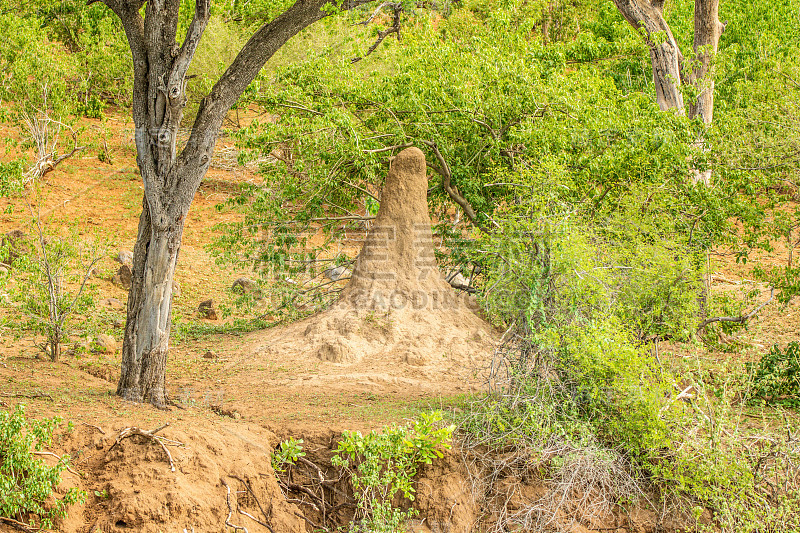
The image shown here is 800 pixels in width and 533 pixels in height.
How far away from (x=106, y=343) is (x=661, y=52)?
7625 millimetres

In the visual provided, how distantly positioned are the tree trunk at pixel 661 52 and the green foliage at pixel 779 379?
3632 mm

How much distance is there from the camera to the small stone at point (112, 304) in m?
9.66

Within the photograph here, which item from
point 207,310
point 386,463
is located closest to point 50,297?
point 207,310

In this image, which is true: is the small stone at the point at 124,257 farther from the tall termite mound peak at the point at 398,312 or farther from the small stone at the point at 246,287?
the tall termite mound peak at the point at 398,312

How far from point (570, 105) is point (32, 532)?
6.45 metres

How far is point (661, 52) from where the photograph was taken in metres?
9.53

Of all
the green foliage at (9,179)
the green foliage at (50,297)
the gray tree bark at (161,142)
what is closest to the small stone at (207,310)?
the green foliage at (50,297)

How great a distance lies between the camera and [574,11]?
20406mm

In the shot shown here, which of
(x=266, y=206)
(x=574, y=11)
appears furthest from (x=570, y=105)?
(x=574, y=11)

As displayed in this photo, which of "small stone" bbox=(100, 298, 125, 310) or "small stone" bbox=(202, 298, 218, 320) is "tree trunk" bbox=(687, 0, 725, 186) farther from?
"small stone" bbox=(100, 298, 125, 310)

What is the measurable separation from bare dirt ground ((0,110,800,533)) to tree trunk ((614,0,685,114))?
315 centimetres

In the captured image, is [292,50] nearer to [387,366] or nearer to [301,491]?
[387,366]

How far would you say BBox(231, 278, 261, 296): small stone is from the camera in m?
10.0

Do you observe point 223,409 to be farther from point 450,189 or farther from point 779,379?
point 779,379
